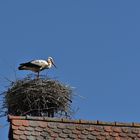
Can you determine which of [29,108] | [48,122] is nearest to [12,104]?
[29,108]

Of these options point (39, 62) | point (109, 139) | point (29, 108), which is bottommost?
point (109, 139)

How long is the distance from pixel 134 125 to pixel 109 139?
2.43 feet

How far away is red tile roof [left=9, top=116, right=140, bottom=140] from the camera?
1287 centimetres

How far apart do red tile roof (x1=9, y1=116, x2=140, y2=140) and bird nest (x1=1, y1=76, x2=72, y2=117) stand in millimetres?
3926

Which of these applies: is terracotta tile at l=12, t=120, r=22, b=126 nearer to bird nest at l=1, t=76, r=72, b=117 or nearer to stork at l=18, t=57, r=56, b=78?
bird nest at l=1, t=76, r=72, b=117

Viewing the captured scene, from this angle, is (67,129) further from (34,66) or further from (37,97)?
(34,66)

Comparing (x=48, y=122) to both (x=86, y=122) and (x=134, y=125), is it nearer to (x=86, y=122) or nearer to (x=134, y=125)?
(x=86, y=122)

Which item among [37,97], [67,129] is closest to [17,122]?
[67,129]

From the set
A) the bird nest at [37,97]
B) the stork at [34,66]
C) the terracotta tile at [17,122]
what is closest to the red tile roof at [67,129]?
the terracotta tile at [17,122]

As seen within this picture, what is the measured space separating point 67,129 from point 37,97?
4874 millimetres

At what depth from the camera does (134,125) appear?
1361 centimetres

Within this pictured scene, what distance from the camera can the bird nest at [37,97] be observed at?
17688 mm

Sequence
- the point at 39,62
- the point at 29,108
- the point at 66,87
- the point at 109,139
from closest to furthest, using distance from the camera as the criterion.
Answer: the point at 109,139 → the point at 29,108 → the point at 66,87 → the point at 39,62

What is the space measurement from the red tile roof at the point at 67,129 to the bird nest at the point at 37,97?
3926 mm
